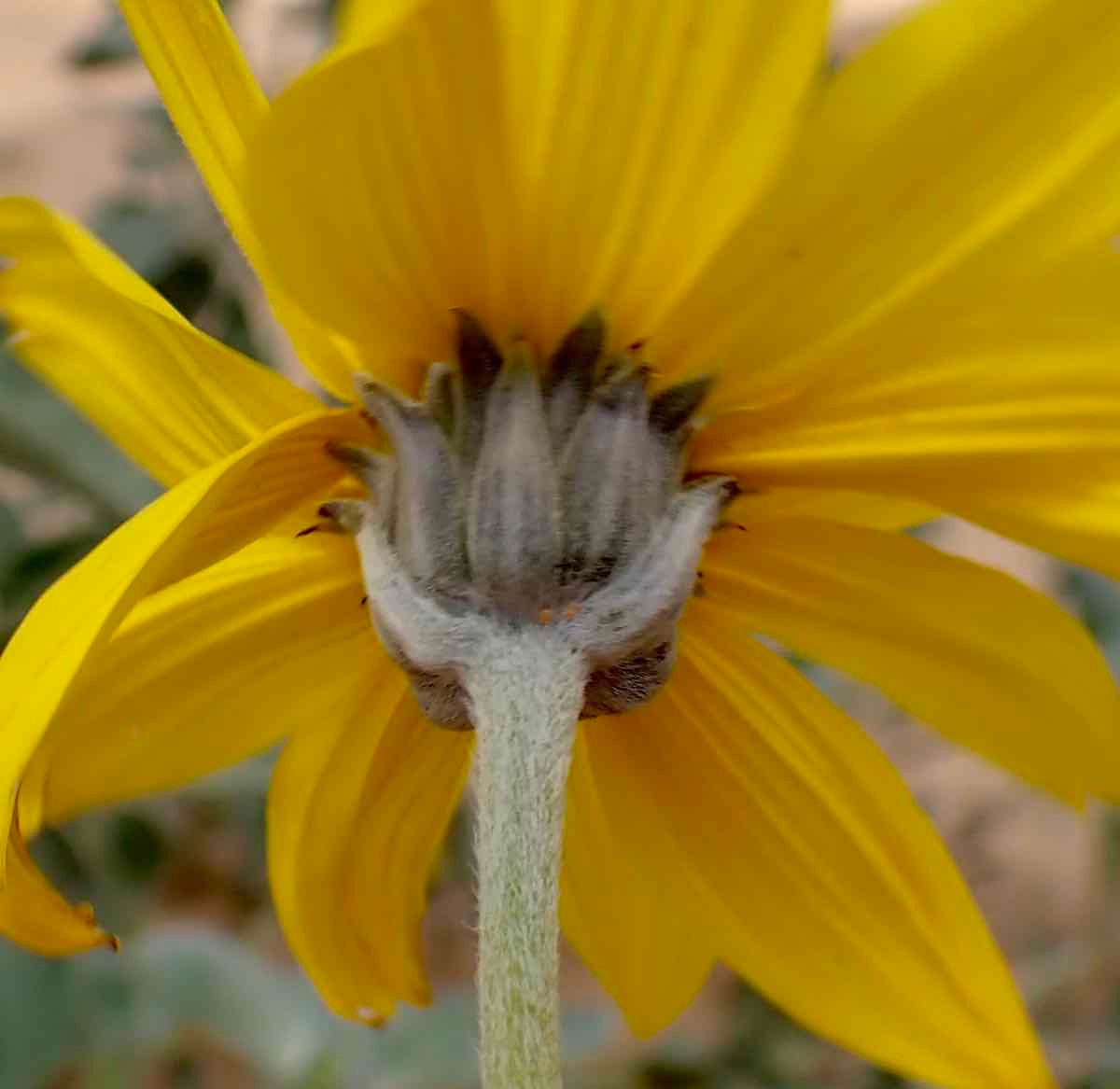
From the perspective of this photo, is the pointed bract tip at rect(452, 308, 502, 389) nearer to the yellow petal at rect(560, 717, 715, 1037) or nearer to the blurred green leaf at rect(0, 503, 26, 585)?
the yellow petal at rect(560, 717, 715, 1037)

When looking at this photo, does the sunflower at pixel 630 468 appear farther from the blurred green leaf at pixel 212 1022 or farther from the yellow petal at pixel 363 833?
the blurred green leaf at pixel 212 1022

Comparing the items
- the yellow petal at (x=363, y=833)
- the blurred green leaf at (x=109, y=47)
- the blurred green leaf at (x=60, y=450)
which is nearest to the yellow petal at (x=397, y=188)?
the yellow petal at (x=363, y=833)

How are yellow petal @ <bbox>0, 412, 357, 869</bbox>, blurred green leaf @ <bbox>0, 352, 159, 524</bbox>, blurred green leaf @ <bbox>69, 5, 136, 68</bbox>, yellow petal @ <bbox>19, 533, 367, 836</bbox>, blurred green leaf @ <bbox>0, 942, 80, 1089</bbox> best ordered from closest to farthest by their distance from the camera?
yellow petal @ <bbox>0, 412, 357, 869</bbox> → yellow petal @ <bbox>19, 533, 367, 836</bbox> → blurred green leaf @ <bbox>0, 352, 159, 524</bbox> → blurred green leaf @ <bbox>0, 942, 80, 1089</bbox> → blurred green leaf @ <bbox>69, 5, 136, 68</bbox>

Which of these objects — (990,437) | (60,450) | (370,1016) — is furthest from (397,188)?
(60,450)

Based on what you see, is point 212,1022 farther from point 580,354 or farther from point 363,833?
point 580,354

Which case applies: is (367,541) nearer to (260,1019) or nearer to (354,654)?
(354,654)

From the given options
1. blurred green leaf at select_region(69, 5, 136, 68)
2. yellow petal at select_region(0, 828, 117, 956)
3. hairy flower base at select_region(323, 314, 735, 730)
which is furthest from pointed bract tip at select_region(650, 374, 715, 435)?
blurred green leaf at select_region(69, 5, 136, 68)
